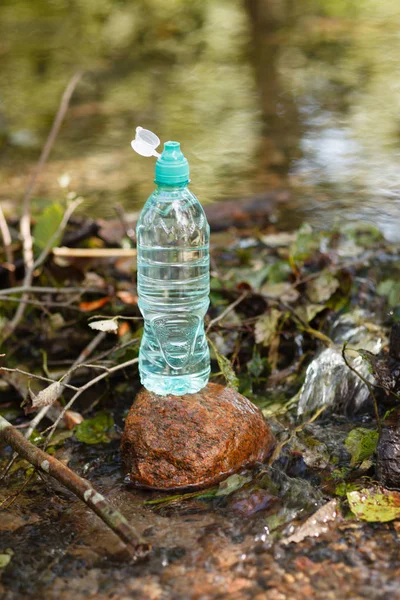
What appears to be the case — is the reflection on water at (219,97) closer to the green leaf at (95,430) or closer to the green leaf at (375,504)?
the green leaf at (95,430)

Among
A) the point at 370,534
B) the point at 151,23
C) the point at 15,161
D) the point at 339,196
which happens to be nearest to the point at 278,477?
the point at 370,534

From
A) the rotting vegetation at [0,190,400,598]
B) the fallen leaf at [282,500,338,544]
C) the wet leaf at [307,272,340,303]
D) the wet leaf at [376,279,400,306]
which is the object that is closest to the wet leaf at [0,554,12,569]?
the rotting vegetation at [0,190,400,598]

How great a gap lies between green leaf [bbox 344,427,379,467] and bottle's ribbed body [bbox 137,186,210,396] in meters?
0.60

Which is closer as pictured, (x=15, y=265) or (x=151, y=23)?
(x=15, y=265)

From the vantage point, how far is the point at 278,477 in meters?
2.68

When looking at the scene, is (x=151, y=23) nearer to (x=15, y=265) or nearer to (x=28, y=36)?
(x=28, y=36)

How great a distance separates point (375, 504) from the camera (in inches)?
98.4

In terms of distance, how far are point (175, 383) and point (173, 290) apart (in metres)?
0.42

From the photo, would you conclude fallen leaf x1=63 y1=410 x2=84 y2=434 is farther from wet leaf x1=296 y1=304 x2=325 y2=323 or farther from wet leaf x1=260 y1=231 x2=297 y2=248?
wet leaf x1=260 y1=231 x2=297 y2=248

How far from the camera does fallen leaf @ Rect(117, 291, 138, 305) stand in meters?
3.95

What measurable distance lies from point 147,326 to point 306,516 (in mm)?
1058

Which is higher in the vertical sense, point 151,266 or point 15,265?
point 151,266

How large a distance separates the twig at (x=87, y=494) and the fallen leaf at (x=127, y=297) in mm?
1343

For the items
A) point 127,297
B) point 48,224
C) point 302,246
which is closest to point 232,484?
point 127,297
